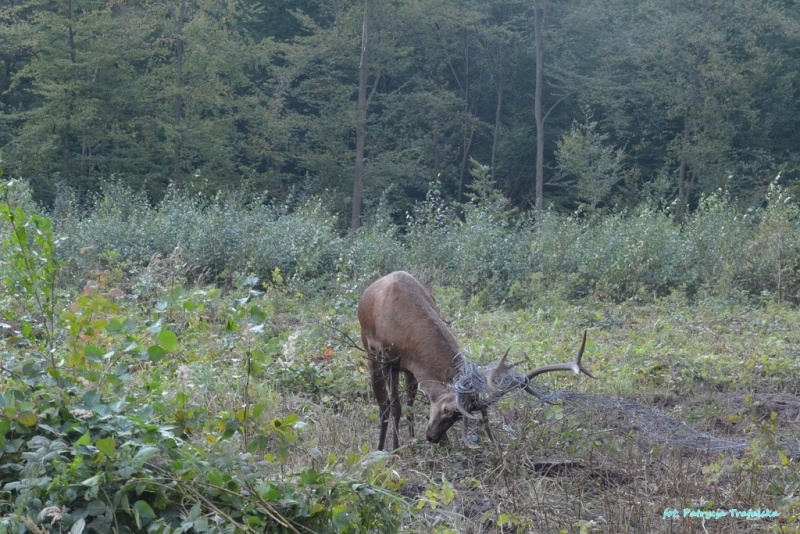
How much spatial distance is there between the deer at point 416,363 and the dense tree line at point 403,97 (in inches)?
799

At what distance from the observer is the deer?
6.19 meters

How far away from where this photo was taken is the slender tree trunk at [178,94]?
29.1 m

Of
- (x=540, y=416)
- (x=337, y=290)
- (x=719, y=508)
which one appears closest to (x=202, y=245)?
(x=337, y=290)

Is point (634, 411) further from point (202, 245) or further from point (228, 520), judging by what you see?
point (202, 245)

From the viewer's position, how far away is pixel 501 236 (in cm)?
1870

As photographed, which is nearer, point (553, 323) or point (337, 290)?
point (553, 323)

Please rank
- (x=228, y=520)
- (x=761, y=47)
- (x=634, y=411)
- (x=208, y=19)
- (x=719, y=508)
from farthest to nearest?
1. (x=761, y=47)
2. (x=208, y=19)
3. (x=634, y=411)
4. (x=719, y=508)
5. (x=228, y=520)

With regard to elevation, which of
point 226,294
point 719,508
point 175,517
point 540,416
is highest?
point 175,517

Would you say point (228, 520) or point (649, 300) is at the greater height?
point (228, 520)

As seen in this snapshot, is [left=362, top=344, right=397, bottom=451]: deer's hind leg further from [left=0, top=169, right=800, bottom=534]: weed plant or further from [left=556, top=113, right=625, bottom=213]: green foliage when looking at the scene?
[left=556, top=113, right=625, bottom=213]: green foliage

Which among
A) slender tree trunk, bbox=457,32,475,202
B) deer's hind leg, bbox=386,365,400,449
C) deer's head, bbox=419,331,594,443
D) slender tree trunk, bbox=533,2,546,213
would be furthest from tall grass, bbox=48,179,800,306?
slender tree trunk, bbox=457,32,475,202

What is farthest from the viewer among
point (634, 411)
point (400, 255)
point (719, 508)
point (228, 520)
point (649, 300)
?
point (400, 255)

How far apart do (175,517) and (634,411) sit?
4.28 meters

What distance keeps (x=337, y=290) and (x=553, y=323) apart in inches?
148
